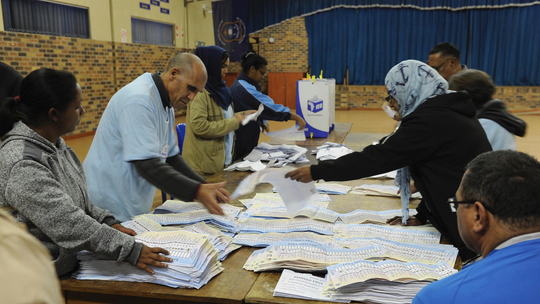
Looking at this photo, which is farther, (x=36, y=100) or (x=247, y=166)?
(x=247, y=166)

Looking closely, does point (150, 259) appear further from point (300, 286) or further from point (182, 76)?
point (182, 76)

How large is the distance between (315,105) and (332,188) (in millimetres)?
2037

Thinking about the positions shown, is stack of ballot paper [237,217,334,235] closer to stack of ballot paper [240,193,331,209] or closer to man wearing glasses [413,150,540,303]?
stack of ballot paper [240,193,331,209]

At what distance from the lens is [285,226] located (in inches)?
70.5

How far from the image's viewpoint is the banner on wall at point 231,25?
1180 centimetres

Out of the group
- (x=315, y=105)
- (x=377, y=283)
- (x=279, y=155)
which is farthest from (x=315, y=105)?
(x=377, y=283)

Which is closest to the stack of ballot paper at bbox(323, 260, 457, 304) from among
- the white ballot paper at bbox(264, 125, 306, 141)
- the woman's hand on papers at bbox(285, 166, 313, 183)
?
the woman's hand on papers at bbox(285, 166, 313, 183)

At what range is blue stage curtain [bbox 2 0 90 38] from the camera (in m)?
6.11

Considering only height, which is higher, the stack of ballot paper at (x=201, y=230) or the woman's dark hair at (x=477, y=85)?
the woman's dark hair at (x=477, y=85)

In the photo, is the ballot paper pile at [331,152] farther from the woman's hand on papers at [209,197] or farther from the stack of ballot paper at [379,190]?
the woman's hand on papers at [209,197]

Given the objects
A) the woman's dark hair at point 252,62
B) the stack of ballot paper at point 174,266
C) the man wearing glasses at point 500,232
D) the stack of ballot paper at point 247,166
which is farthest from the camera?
the woman's dark hair at point 252,62

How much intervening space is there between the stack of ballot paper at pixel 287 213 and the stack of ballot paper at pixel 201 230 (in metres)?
0.22

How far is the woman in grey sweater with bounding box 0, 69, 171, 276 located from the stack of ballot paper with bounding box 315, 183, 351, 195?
1256 mm

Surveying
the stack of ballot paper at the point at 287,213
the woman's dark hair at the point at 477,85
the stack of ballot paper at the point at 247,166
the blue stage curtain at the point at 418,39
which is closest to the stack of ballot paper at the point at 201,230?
the stack of ballot paper at the point at 287,213
